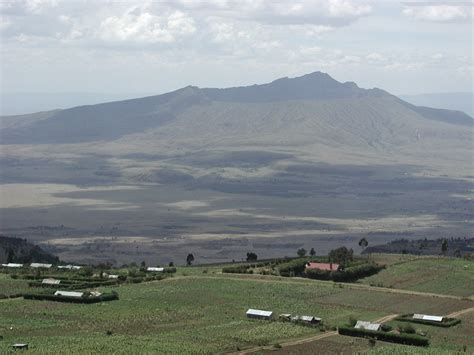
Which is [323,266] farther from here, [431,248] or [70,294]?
[431,248]

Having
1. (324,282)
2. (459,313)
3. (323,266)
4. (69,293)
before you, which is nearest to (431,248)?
(323,266)

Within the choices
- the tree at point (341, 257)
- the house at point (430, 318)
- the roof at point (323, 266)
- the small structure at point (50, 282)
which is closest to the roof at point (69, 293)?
the small structure at point (50, 282)

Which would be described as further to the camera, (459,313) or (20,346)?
(459,313)

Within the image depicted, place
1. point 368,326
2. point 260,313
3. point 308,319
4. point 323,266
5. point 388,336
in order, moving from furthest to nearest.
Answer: point 323,266 → point 260,313 → point 308,319 → point 368,326 → point 388,336

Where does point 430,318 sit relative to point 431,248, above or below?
above

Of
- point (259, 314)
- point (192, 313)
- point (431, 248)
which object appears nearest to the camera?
point (259, 314)

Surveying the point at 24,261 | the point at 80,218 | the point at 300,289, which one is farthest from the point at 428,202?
the point at 300,289

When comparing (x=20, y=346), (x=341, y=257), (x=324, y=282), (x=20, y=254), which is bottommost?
(x=20, y=254)
